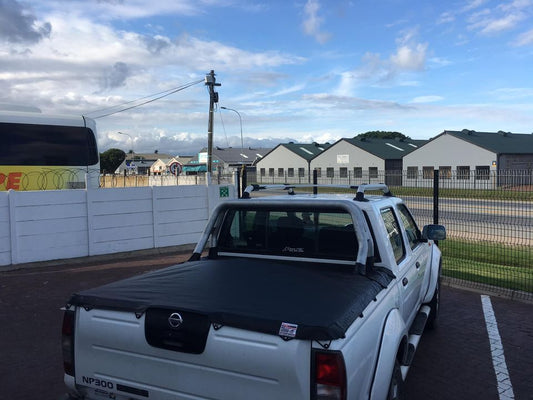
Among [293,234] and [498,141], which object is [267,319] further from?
[498,141]

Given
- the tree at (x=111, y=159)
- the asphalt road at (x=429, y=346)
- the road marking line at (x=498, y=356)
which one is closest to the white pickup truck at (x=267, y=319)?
the asphalt road at (x=429, y=346)

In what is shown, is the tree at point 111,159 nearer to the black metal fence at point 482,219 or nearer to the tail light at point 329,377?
the black metal fence at point 482,219

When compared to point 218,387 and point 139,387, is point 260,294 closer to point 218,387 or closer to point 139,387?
point 218,387

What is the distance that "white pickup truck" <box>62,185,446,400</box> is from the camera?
93.5 inches

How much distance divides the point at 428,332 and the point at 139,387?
4.17 meters

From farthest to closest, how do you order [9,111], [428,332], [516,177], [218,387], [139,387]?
[9,111] → [516,177] → [428,332] → [139,387] → [218,387]

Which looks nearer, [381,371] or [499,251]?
[381,371]

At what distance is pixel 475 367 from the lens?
4809 millimetres

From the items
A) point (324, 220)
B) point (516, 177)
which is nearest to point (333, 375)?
point (324, 220)

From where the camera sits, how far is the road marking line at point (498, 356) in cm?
430

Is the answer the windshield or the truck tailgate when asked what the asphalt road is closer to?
the windshield

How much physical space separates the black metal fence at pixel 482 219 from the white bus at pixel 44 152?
342 inches

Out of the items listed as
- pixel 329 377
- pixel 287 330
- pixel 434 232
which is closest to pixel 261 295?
pixel 287 330

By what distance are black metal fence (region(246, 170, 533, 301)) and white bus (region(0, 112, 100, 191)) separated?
8.68 meters
